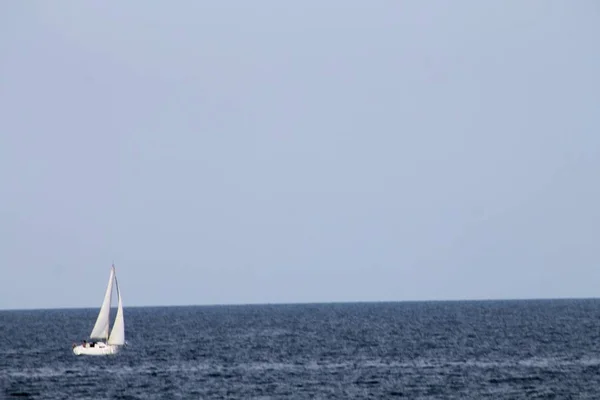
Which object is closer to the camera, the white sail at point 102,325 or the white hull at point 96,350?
the white hull at point 96,350

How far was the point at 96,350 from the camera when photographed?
105062 mm

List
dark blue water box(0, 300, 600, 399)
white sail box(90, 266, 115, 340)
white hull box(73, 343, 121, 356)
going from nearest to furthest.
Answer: dark blue water box(0, 300, 600, 399)
white hull box(73, 343, 121, 356)
white sail box(90, 266, 115, 340)

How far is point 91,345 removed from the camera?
106 metres

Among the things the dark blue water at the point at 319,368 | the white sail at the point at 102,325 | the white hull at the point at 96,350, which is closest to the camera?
the dark blue water at the point at 319,368

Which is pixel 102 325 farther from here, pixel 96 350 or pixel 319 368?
pixel 319 368

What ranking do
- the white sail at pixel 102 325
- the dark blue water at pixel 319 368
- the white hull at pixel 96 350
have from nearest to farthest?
1. the dark blue water at pixel 319 368
2. the white hull at pixel 96 350
3. the white sail at pixel 102 325

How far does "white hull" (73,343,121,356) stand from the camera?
105 metres

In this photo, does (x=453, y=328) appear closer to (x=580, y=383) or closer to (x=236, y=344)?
(x=236, y=344)

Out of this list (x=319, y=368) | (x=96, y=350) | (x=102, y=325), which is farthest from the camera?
(x=102, y=325)

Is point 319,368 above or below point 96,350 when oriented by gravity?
below

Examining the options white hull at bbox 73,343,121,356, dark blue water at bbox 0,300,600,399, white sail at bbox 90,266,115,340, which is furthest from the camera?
white sail at bbox 90,266,115,340

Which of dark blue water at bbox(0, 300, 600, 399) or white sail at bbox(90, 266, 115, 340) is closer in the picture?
dark blue water at bbox(0, 300, 600, 399)

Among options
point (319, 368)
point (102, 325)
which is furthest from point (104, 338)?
point (319, 368)

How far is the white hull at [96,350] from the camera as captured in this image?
10488cm
